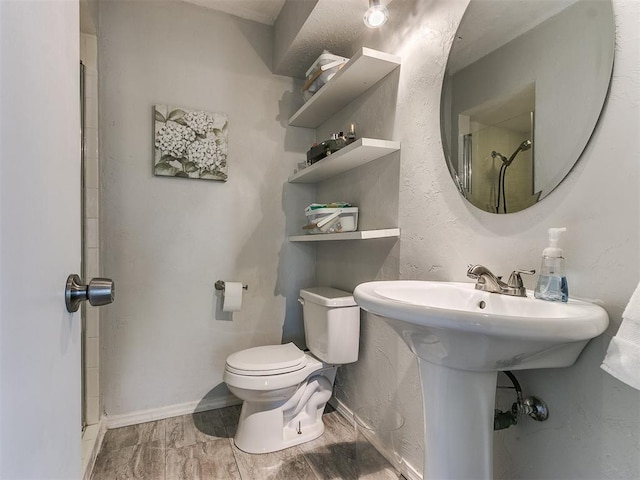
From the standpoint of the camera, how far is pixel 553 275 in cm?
81

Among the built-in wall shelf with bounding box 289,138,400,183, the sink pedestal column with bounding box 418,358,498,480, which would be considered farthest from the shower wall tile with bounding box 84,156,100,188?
the sink pedestal column with bounding box 418,358,498,480

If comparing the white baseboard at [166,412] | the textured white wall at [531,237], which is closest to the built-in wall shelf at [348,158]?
the textured white wall at [531,237]

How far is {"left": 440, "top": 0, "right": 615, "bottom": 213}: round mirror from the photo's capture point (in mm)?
824

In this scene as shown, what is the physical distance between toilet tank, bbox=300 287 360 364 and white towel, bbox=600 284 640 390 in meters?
1.08

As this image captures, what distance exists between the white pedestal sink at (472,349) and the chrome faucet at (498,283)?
26mm

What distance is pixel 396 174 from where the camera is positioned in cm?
148

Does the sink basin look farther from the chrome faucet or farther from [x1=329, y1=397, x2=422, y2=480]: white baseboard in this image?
[x1=329, y1=397, x2=422, y2=480]: white baseboard

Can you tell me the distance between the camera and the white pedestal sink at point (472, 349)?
63 cm

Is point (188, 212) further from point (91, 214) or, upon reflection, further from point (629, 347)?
point (629, 347)

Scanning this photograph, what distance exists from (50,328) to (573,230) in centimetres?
109

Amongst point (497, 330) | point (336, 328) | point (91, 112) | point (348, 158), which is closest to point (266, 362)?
point (336, 328)

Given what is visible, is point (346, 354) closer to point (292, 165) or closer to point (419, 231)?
point (419, 231)

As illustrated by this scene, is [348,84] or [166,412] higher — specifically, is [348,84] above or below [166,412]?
above

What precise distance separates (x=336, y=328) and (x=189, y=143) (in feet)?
4.33
